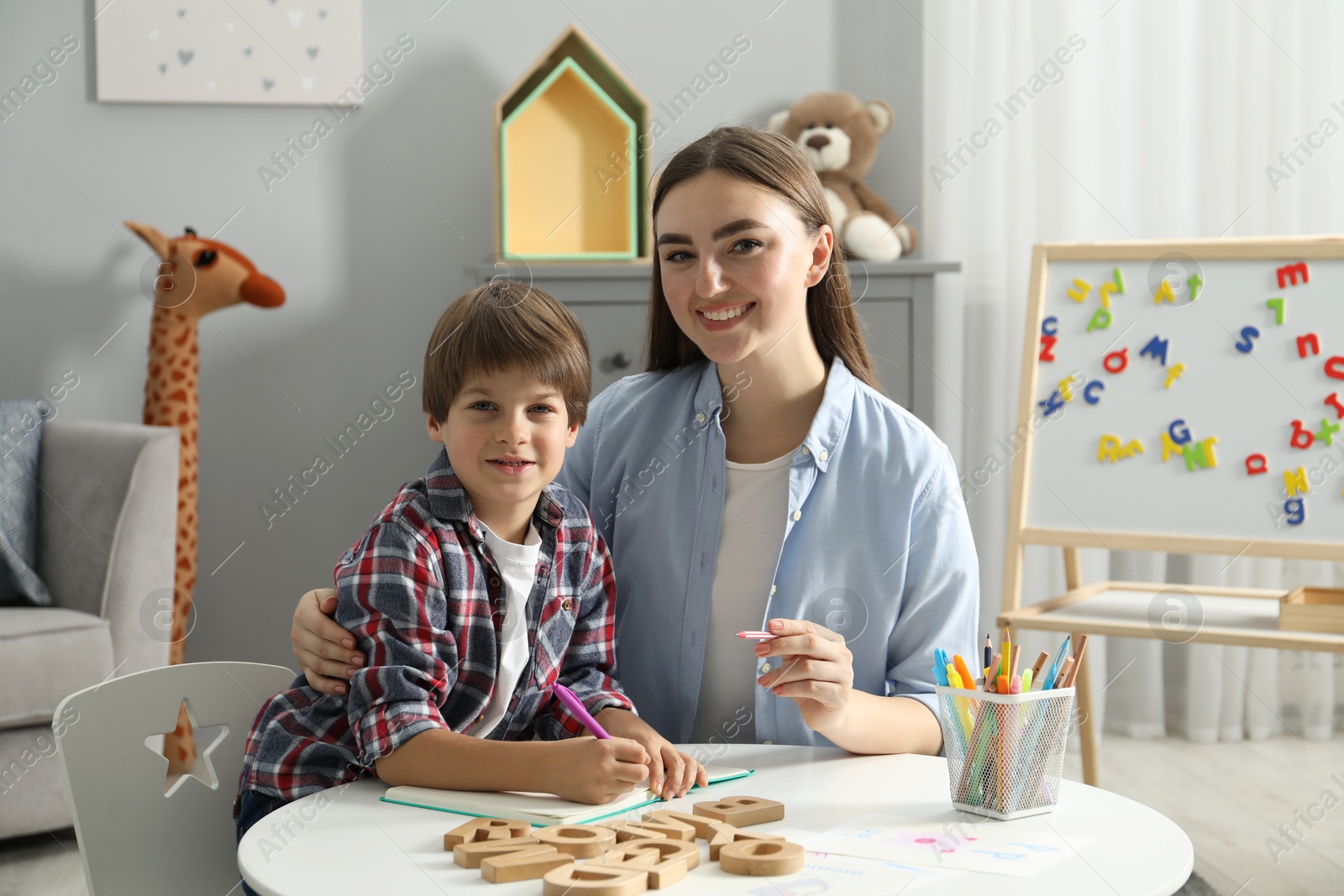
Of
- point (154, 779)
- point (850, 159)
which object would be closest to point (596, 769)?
point (154, 779)

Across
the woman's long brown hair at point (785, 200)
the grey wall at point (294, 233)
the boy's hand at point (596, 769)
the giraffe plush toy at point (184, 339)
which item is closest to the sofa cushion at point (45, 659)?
the giraffe plush toy at point (184, 339)

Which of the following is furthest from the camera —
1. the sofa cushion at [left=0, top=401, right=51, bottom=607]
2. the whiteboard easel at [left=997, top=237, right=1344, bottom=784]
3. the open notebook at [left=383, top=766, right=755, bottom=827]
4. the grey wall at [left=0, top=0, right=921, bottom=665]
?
the grey wall at [left=0, top=0, right=921, bottom=665]

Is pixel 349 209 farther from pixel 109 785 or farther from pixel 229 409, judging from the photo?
pixel 109 785

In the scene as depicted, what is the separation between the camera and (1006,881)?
847 mm

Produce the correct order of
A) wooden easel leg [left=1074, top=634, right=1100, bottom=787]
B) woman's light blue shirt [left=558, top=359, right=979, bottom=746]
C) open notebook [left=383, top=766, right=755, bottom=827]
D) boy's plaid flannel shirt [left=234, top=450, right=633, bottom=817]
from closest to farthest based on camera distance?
1. open notebook [left=383, top=766, right=755, bottom=827]
2. boy's plaid flannel shirt [left=234, top=450, right=633, bottom=817]
3. woman's light blue shirt [left=558, top=359, right=979, bottom=746]
4. wooden easel leg [left=1074, top=634, right=1100, bottom=787]

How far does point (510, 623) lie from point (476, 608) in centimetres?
4

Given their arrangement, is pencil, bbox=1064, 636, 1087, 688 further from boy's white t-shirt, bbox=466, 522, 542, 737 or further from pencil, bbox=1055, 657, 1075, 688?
boy's white t-shirt, bbox=466, 522, 542, 737

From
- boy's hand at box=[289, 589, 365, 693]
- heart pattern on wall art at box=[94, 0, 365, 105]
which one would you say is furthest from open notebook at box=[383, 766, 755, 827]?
heart pattern on wall art at box=[94, 0, 365, 105]

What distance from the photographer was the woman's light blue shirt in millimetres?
1335

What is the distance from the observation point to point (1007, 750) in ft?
3.22

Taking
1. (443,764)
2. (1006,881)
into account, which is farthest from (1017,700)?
(443,764)

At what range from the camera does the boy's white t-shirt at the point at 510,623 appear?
3.82 ft

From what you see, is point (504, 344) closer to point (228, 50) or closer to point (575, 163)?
point (575, 163)

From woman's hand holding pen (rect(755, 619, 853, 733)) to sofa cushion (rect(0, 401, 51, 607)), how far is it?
6.91 feet
